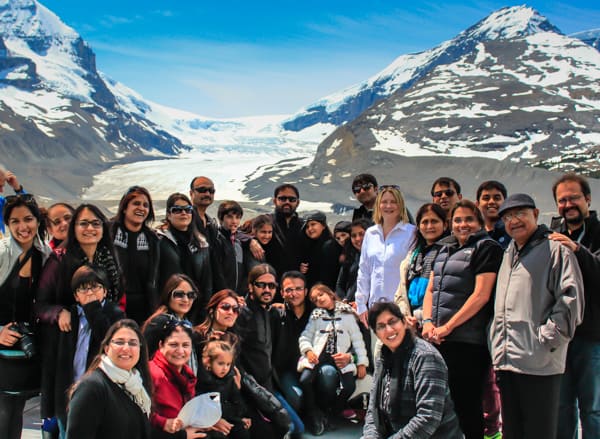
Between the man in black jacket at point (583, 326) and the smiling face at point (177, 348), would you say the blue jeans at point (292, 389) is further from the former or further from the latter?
the man in black jacket at point (583, 326)

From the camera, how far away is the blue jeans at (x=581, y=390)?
12.5 feet

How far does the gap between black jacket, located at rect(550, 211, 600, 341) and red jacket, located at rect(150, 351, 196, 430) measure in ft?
8.18

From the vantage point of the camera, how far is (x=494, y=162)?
4512 centimetres

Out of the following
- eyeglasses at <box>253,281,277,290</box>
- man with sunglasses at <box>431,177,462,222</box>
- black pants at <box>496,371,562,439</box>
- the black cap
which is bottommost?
black pants at <box>496,371,562,439</box>

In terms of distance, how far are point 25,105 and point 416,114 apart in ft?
259

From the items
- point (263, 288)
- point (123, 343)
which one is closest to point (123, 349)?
point (123, 343)

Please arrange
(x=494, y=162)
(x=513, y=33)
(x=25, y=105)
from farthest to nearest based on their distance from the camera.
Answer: (x=513, y=33), (x=25, y=105), (x=494, y=162)

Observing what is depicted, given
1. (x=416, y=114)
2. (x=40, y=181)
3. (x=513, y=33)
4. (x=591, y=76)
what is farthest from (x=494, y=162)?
(x=513, y=33)

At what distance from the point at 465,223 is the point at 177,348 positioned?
6.65 ft

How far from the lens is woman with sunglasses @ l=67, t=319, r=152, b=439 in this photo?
3074 mm

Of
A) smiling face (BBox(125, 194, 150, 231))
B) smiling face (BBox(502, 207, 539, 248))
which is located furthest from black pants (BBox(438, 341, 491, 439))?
smiling face (BBox(125, 194, 150, 231))

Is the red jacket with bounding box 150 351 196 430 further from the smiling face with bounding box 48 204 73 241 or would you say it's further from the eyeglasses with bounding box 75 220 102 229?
the smiling face with bounding box 48 204 73 241

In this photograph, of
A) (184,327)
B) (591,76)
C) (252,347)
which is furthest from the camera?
(591,76)

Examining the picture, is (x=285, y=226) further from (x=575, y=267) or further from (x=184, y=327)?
(x=575, y=267)
